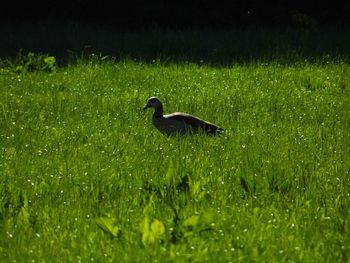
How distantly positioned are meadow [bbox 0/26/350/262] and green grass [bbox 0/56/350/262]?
2 cm

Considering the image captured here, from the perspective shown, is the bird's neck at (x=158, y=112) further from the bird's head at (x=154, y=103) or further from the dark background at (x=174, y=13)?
the dark background at (x=174, y=13)

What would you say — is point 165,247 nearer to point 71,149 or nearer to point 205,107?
point 71,149

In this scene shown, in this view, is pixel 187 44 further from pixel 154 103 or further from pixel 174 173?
pixel 174 173

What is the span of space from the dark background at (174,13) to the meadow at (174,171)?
8692 mm

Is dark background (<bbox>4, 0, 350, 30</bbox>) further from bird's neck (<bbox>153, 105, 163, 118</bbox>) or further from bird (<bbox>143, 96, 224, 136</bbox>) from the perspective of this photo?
bird (<bbox>143, 96, 224, 136</bbox>)

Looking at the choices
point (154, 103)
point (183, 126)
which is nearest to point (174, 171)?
point (183, 126)

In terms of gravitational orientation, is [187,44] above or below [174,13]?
above

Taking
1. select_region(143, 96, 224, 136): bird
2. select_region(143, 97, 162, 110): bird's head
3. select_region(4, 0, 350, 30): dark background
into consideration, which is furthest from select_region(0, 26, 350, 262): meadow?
select_region(4, 0, 350, 30): dark background

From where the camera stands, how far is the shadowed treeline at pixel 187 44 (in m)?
16.8

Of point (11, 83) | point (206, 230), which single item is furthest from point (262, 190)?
point (11, 83)

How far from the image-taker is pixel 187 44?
1816cm

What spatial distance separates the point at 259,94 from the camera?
1300 centimetres

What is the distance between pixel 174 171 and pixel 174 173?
0.17ft

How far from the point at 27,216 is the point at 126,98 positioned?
6321 millimetres
